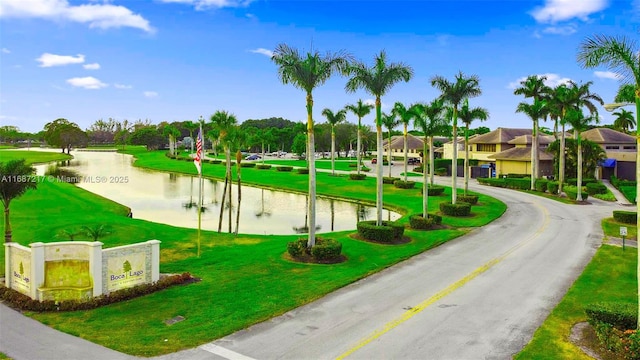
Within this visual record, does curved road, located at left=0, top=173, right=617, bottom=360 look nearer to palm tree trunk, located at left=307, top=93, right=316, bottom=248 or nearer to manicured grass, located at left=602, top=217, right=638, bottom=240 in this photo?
palm tree trunk, located at left=307, top=93, right=316, bottom=248

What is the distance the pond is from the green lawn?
13.4 ft

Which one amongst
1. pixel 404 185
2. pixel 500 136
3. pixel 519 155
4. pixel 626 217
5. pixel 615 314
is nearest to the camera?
pixel 615 314

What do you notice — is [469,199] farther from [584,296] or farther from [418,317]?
[418,317]

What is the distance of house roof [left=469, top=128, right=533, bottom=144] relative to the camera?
247 ft

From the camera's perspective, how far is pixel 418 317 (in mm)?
15305

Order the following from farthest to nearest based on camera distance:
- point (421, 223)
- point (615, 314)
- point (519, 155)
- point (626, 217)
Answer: point (519, 155) → point (626, 217) → point (421, 223) → point (615, 314)

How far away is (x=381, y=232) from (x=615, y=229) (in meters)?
16.9

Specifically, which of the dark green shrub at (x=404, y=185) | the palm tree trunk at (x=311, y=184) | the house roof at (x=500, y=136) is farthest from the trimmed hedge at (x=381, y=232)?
the house roof at (x=500, y=136)

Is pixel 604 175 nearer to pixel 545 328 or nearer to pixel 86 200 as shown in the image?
pixel 545 328

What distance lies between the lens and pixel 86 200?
44250mm

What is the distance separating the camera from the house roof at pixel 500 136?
247 feet

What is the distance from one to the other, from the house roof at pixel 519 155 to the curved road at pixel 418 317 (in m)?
43.7

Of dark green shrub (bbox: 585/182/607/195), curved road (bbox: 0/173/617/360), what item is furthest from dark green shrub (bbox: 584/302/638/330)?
dark green shrub (bbox: 585/182/607/195)

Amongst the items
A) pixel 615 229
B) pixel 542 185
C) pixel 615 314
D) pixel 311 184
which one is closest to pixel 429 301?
pixel 615 314
